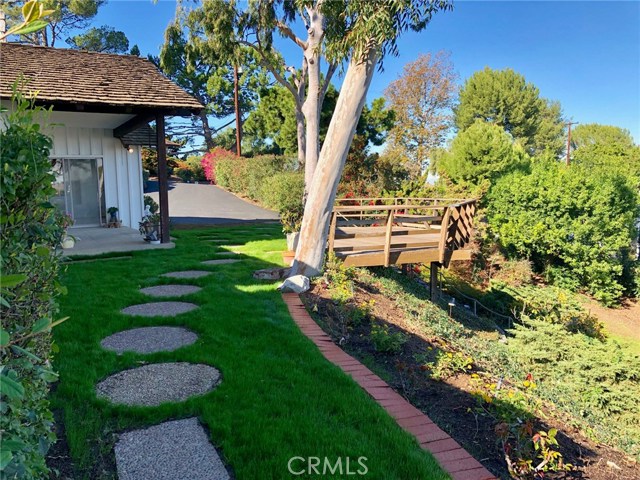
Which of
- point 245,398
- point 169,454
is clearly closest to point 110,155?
point 245,398

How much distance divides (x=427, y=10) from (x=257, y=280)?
14.6ft

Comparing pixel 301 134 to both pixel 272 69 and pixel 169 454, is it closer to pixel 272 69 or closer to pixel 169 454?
pixel 272 69

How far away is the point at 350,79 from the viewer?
20.2 ft

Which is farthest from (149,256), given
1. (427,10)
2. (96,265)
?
(427,10)

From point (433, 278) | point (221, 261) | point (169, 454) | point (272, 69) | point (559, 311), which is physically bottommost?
point (559, 311)

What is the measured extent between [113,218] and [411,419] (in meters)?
12.2

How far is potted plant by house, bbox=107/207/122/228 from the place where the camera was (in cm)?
1293

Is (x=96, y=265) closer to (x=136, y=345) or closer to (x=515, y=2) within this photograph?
(x=136, y=345)

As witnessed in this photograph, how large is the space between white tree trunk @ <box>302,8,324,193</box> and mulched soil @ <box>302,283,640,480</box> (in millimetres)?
9480

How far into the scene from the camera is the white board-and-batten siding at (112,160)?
12281mm

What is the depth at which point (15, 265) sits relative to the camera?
5.20ft

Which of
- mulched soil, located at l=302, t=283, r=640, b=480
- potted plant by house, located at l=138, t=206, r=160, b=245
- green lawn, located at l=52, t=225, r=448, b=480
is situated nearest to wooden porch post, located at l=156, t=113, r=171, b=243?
potted plant by house, located at l=138, t=206, r=160, b=245

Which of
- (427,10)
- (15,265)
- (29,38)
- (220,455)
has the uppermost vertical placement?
(29,38)

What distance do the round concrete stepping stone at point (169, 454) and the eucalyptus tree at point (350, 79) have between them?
12.7 ft
